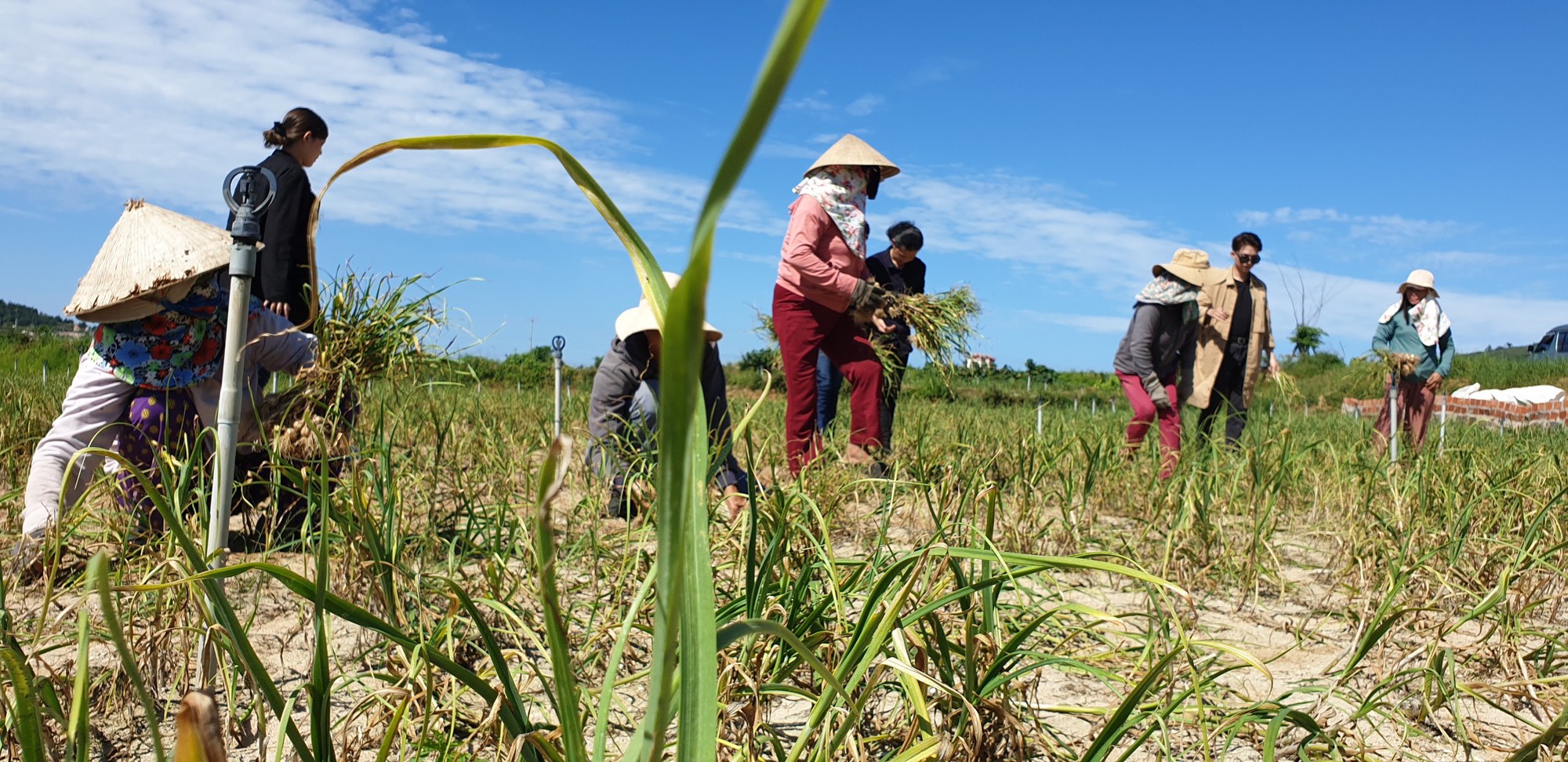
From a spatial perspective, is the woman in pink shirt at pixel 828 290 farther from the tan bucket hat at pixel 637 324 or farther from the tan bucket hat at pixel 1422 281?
the tan bucket hat at pixel 1422 281

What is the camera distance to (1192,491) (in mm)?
2852

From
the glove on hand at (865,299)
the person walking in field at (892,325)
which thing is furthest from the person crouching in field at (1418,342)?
the glove on hand at (865,299)

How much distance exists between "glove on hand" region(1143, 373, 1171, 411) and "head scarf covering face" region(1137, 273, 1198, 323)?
1.36 ft

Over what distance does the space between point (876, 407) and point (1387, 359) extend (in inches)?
143

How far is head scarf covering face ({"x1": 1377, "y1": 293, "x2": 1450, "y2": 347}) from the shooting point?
629cm

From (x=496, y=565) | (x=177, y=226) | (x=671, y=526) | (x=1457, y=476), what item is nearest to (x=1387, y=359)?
(x=1457, y=476)

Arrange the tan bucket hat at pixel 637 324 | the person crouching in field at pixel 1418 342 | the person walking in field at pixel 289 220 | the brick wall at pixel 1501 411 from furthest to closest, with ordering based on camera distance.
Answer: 1. the brick wall at pixel 1501 411
2. the person crouching in field at pixel 1418 342
3. the tan bucket hat at pixel 637 324
4. the person walking in field at pixel 289 220

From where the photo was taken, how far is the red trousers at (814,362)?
4.18m

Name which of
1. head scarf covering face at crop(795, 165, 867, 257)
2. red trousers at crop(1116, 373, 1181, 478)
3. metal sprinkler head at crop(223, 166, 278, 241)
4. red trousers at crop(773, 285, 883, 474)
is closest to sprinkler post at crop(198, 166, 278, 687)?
metal sprinkler head at crop(223, 166, 278, 241)

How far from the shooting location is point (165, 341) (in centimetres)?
275

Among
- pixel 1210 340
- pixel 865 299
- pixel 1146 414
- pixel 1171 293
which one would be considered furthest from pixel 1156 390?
pixel 865 299

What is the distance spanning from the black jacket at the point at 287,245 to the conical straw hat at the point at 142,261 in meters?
0.33

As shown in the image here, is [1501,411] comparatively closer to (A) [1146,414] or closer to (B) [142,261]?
(A) [1146,414]

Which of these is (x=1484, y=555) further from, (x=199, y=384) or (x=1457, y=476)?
(x=199, y=384)
